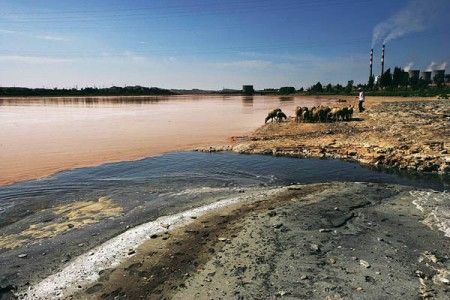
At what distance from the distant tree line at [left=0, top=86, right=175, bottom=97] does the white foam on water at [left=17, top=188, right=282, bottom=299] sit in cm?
12670

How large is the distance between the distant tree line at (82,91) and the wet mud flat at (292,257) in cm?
12823

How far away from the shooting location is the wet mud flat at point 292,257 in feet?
19.7

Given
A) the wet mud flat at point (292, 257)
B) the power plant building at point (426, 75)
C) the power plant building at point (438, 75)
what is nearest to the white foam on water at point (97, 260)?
the wet mud flat at point (292, 257)

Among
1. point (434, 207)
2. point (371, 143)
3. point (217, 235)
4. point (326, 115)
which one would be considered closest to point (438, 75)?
point (326, 115)

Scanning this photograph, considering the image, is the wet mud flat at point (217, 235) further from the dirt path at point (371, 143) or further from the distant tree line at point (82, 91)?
the distant tree line at point (82, 91)

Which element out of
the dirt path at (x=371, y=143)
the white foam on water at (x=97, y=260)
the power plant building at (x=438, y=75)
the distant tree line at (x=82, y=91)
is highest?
the power plant building at (x=438, y=75)

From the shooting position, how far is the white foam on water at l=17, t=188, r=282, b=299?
639 cm

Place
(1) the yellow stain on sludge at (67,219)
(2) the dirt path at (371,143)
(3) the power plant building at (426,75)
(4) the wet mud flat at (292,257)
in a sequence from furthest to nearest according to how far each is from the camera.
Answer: (3) the power plant building at (426,75)
(2) the dirt path at (371,143)
(1) the yellow stain on sludge at (67,219)
(4) the wet mud flat at (292,257)

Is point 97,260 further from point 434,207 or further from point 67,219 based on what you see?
point 434,207

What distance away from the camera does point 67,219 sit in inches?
388

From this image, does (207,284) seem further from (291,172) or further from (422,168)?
(422,168)

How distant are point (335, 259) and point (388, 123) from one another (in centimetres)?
2016

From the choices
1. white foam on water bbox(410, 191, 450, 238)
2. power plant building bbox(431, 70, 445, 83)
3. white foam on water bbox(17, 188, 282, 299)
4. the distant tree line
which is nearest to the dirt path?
white foam on water bbox(410, 191, 450, 238)

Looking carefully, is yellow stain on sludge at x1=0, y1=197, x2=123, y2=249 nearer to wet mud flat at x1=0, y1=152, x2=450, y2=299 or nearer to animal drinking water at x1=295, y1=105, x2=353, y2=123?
wet mud flat at x1=0, y1=152, x2=450, y2=299
